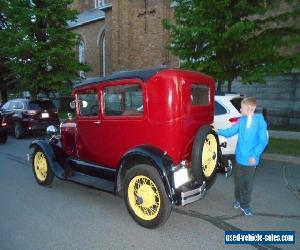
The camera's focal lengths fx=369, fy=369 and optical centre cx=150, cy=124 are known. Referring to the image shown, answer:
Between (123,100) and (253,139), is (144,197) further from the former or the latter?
(253,139)

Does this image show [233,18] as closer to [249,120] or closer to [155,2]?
[249,120]

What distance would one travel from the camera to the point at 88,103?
6.24 m

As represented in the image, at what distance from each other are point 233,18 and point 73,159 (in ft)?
28.5

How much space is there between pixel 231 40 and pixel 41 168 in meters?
7.89

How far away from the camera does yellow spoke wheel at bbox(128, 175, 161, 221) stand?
4977mm

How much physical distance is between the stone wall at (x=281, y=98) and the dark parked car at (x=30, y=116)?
9.37 meters

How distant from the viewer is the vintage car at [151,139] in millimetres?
4934

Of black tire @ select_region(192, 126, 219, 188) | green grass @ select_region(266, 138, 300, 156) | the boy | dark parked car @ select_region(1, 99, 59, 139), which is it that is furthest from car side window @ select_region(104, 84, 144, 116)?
dark parked car @ select_region(1, 99, 59, 139)

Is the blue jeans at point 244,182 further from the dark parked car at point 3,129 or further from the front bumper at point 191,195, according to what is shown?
the dark parked car at point 3,129

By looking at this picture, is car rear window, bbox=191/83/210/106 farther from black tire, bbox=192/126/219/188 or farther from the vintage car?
black tire, bbox=192/126/219/188

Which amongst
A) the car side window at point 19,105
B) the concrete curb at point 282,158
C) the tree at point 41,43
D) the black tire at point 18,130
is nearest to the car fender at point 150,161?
the concrete curb at point 282,158

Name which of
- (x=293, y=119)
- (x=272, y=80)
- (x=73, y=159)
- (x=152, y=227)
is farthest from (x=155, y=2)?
(x=152, y=227)

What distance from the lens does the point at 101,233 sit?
15.7 ft

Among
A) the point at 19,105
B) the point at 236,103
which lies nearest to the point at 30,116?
the point at 19,105
